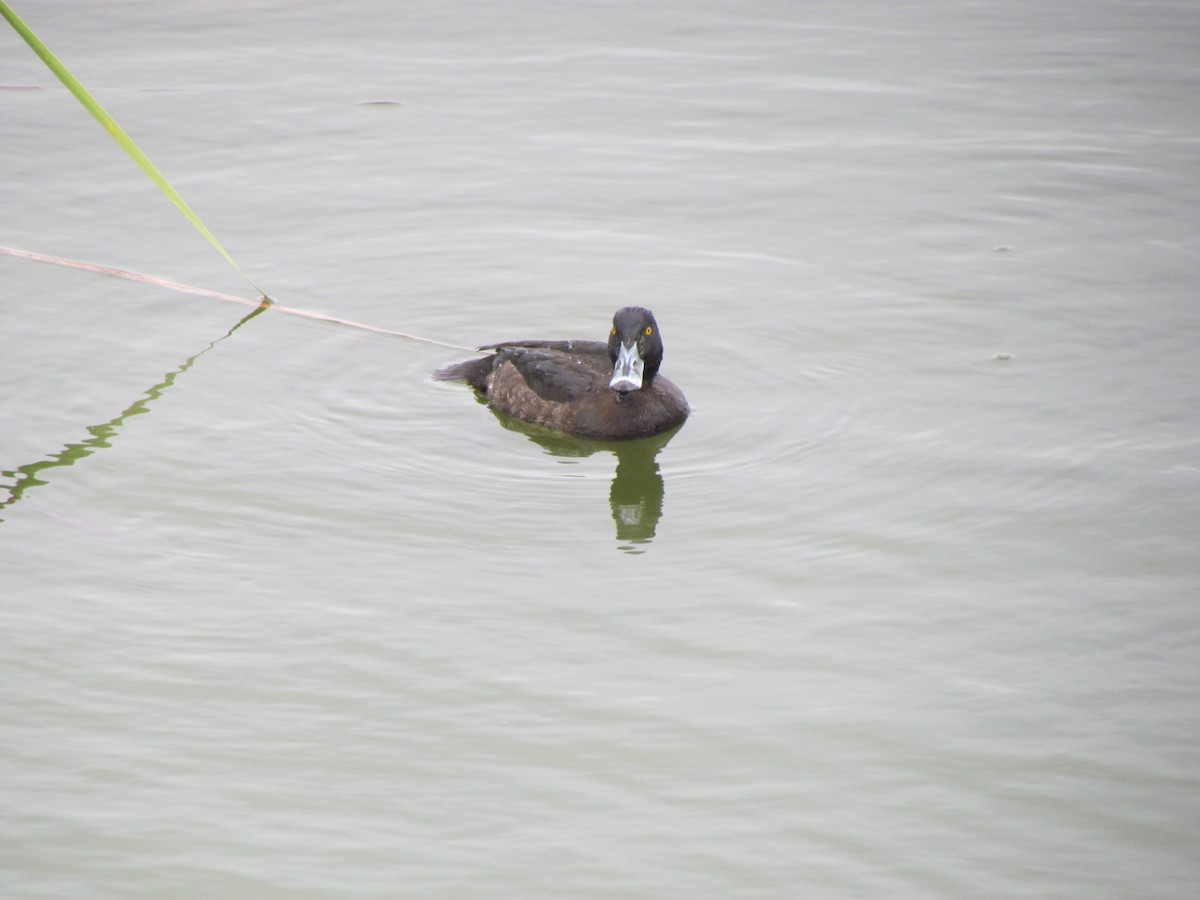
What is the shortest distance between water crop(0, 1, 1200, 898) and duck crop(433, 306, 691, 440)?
15 cm

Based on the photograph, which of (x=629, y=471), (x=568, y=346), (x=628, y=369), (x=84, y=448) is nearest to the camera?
(x=84, y=448)

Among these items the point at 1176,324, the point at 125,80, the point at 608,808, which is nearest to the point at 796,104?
the point at 1176,324

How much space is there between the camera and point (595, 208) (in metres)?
10.9

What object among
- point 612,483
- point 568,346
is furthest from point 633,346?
point 612,483

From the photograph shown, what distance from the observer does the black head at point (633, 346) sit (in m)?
8.09

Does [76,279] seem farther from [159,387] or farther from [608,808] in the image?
[608,808]

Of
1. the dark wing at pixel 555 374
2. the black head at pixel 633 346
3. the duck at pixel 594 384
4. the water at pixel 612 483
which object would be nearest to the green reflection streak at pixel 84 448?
the water at pixel 612 483

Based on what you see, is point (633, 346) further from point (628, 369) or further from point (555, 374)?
point (555, 374)

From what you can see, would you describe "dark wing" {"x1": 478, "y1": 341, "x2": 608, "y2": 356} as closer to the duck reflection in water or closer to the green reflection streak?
the duck reflection in water

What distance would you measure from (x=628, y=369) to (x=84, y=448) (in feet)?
8.91

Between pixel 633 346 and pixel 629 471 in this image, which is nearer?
pixel 629 471

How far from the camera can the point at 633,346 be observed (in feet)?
26.7

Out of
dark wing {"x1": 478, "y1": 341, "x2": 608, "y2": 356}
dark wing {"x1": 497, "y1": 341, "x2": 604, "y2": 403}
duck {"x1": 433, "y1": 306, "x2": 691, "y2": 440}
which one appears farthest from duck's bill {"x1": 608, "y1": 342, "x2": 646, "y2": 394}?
dark wing {"x1": 478, "y1": 341, "x2": 608, "y2": 356}

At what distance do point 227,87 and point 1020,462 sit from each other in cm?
788
